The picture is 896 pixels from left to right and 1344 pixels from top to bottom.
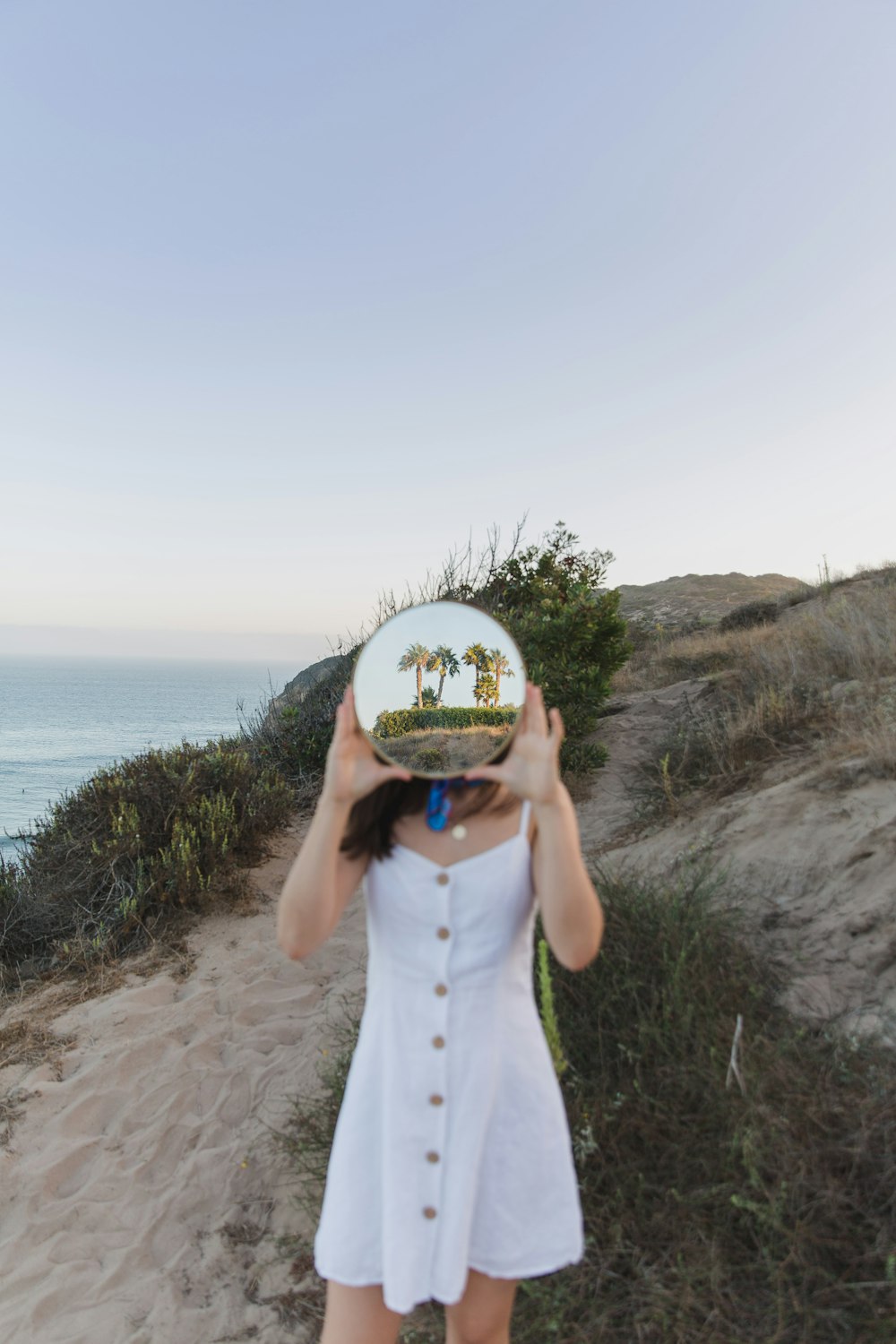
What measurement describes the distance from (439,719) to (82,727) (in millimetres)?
34471

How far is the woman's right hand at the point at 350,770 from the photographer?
1.62m

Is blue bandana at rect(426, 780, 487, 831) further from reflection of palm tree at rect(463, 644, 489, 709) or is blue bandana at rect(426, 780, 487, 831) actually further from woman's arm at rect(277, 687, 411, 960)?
reflection of palm tree at rect(463, 644, 489, 709)

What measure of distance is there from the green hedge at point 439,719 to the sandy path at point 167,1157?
2830 millimetres

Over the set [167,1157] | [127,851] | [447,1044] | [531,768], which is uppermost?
[531,768]

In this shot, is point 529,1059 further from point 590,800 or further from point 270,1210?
point 590,800

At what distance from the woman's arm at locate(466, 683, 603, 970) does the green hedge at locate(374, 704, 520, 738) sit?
0.12 metres

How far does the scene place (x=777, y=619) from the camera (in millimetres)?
13539

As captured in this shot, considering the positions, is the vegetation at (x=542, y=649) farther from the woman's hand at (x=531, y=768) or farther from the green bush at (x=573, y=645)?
the woman's hand at (x=531, y=768)

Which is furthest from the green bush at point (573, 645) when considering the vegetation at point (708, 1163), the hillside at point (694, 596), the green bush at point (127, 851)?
the hillside at point (694, 596)

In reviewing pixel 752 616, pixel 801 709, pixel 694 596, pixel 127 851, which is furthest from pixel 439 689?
pixel 694 596

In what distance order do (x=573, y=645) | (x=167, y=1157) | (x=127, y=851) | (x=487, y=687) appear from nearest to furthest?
(x=487, y=687), (x=167, y=1157), (x=127, y=851), (x=573, y=645)

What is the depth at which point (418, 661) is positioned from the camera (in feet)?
6.04

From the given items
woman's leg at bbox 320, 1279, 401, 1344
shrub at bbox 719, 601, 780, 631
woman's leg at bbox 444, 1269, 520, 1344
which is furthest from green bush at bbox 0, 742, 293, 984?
shrub at bbox 719, 601, 780, 631

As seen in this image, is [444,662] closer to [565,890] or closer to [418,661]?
[418,661]
